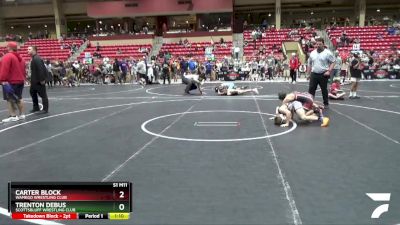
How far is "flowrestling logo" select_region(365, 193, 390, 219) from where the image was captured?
145 inches

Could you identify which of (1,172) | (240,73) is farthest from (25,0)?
(1,172)

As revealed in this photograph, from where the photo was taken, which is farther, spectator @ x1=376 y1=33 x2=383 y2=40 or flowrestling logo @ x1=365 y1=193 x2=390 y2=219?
spectator @ x1=376 y1=33 x2=383 y2=40

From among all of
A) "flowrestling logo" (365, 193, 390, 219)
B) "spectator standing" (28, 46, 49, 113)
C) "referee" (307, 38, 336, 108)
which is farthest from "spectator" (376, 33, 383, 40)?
"flowrestling logo" (365, 193, 390, 219)

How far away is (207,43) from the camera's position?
33219mm

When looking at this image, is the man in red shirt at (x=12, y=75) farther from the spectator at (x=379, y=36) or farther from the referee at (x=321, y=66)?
the spectator at (x=379, y=36)

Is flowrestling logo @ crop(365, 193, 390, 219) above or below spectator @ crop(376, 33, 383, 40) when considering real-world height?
below

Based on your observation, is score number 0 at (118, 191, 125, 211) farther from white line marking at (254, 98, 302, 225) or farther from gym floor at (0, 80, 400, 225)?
white line marking at (254, 98, 302, 225)

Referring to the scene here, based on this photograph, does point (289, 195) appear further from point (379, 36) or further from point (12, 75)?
point (379, 36)

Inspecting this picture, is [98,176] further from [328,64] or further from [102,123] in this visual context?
[328,64]

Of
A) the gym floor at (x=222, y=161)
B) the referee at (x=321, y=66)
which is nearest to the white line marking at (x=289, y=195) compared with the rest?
the gym floor at (x=222, y=161)

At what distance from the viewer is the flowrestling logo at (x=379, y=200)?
3.68 metres
